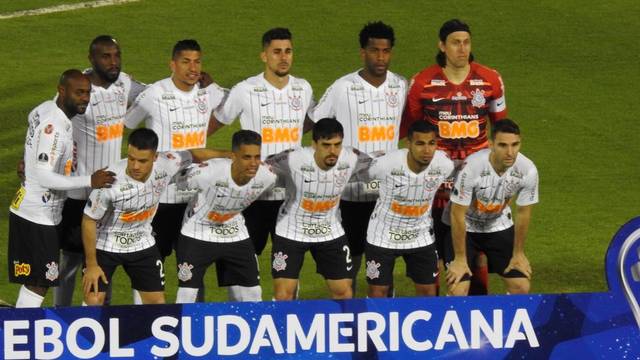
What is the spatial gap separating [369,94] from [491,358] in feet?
9.95

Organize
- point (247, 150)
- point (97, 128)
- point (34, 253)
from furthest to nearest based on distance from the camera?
point (97, 128) < point (34, 253) < point (247, 150)

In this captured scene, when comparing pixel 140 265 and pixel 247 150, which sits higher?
pixel 247 150

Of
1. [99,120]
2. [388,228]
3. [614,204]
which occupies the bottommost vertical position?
[614,204]

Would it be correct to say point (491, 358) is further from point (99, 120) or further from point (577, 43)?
point (577, 43)

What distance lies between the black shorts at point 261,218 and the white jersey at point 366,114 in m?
0.59

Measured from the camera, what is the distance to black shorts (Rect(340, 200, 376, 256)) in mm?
13453

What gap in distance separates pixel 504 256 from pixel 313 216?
160 cm

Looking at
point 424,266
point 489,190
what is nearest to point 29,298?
point 424,266

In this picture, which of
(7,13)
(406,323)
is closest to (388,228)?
(406,323)

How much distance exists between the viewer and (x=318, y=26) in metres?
25.2

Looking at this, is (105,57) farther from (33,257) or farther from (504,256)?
(504,256)

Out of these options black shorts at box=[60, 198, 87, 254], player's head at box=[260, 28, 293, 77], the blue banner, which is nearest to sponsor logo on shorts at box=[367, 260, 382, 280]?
player's head at box=[260, 28, 293, 77]

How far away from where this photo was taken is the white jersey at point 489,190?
12.8m

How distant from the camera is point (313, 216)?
12.8 metres
